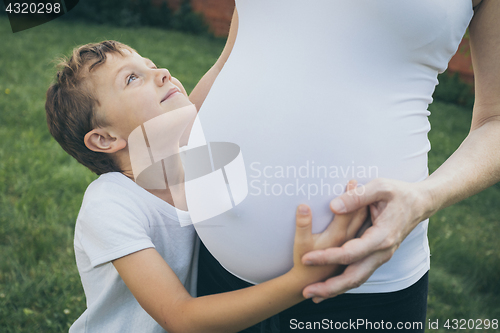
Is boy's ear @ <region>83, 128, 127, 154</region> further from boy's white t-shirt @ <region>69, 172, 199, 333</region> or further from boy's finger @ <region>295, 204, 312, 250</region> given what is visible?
boy's finger @ <region>295, 204, 312, 250</region>

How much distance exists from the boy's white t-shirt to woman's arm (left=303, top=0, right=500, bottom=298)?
0.55 meters

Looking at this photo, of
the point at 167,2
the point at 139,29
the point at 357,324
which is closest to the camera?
the point at 357,324

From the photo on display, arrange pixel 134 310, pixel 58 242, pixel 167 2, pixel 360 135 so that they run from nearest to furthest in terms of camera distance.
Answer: pixel 360 135
pixel 134 310
pixel 58 242
pixel 167 2

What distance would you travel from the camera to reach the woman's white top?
91 centimetres

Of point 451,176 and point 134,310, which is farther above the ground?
point 451,176

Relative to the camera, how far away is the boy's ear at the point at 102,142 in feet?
4.42

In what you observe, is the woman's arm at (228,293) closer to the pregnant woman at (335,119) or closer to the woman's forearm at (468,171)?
the pregnant woman at (335,119)

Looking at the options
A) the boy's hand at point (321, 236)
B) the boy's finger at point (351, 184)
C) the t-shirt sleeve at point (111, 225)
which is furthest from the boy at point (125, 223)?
the boy's finger at point (351, 184)

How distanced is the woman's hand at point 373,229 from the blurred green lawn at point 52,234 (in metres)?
1.36

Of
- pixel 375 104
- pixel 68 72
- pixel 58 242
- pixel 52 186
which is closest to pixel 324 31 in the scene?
pixel 375 104

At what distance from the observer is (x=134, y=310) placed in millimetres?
1299

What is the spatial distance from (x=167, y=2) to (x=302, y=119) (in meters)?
10.6

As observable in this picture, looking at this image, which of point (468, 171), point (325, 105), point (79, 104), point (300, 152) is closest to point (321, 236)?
point (300, 152)

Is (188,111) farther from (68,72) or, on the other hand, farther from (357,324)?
(357,324)
